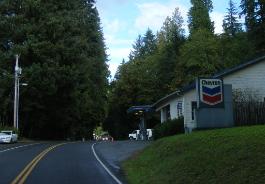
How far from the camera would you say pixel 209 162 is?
16.4m

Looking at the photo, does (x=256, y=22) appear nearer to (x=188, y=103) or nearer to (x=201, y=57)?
(x=201, y=57)

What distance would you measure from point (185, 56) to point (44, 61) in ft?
67.7

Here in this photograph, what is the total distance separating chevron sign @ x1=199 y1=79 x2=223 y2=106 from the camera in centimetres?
2711

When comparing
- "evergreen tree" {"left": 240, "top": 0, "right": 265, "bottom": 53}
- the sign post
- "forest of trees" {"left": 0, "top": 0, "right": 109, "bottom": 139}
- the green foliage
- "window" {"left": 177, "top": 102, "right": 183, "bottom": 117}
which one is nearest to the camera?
the sign post

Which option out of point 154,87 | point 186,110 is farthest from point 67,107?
point 186,110

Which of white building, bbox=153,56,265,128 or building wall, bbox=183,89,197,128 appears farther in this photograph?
building wall, bbox=183,89,197,128

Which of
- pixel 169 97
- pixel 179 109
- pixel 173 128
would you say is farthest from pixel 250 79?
pixel 169 97

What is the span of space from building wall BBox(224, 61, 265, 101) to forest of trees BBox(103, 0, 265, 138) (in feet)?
83.3

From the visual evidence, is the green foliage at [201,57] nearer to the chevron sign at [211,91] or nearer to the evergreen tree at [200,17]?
the evergreen tree at [200,17]

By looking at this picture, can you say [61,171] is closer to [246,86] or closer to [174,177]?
[174,177]

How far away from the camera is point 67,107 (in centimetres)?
7456

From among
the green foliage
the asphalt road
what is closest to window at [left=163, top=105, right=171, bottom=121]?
the asphalt road

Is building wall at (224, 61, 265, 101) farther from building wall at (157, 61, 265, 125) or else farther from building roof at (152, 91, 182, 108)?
building roof at (152, 91, 182, 108)

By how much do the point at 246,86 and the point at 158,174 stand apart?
70.2 feet
